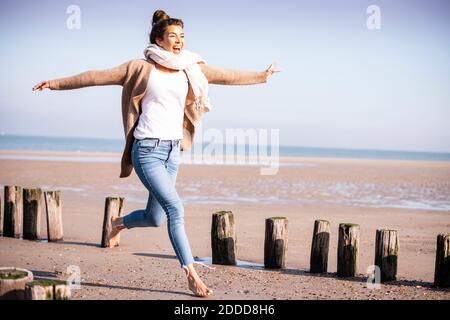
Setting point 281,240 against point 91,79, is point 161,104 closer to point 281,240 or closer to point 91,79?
point 91,79

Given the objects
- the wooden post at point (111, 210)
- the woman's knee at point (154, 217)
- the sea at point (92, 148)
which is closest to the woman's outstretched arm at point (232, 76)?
the woman's knee at point (154, 217)

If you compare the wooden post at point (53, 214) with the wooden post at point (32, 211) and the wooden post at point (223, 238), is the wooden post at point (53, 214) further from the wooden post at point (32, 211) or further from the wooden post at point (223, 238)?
the wooden post at point (223, 238)

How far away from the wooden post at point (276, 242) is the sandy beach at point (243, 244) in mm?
187

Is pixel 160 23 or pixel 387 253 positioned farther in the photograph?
→ pixel 387 253

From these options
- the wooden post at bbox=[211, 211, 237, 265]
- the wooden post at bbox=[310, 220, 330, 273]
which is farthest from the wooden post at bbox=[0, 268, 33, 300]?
the wooden post at bbox=[310, 220, 330, 273]

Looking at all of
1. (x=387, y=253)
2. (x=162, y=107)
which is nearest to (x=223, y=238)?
(x=387, y=253)

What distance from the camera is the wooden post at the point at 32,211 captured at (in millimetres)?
9609

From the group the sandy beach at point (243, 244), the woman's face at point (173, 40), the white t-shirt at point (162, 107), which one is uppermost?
the woman's face at point (173, 40)

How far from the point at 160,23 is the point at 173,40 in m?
0.22

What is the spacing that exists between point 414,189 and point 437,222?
9730mm

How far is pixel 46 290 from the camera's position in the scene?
4988 millimetres

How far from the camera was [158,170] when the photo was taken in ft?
20.1

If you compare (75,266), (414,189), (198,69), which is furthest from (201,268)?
(414,189)

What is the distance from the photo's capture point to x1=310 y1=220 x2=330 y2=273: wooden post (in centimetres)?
778
